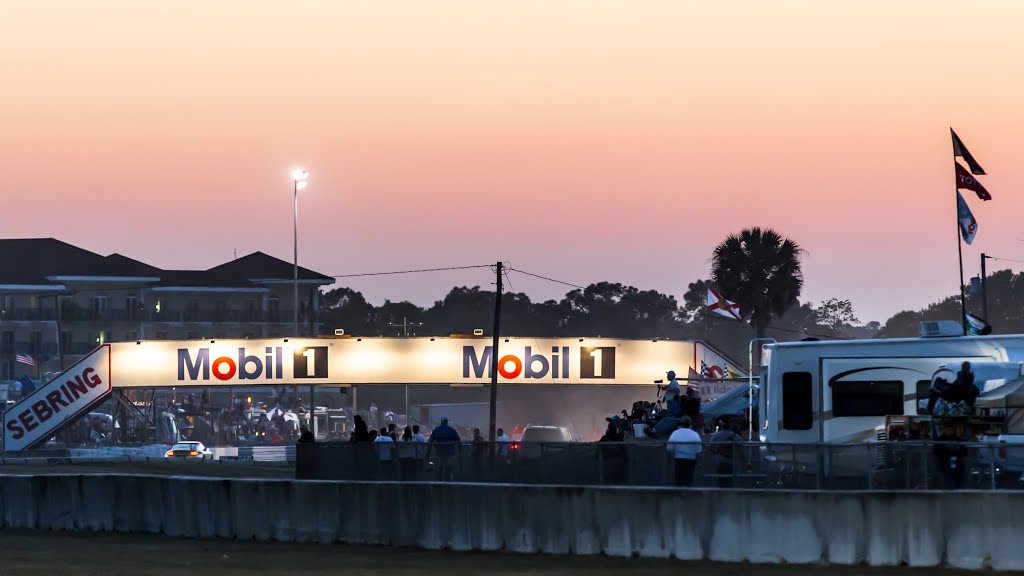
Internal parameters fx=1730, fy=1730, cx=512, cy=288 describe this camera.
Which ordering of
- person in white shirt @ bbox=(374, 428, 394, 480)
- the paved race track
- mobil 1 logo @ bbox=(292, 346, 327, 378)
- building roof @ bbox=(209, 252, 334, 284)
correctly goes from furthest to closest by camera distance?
building roof @ bbox=(209, 252, 334, 284)
mobil 1 logo @ bbox=(292, 346, 327, 378)
person in white shirt @ bbox=(374, 428, 394, 480)
the paved race track

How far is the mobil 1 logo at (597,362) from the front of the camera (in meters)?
65.8

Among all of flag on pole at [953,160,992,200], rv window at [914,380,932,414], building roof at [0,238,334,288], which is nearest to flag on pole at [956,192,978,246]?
flag on pole at [953,160,992,200]

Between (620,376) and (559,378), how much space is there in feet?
7.65

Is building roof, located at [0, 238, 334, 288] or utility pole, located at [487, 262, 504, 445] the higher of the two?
building roof, located at [0, 238, 334, 288]

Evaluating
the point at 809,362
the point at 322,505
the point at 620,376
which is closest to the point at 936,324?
the point at 809,362

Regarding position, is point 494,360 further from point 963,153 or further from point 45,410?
point 963,153

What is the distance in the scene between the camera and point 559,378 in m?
65.8

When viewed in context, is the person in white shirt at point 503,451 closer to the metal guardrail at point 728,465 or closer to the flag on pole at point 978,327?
the metal guardrail at point 728,465

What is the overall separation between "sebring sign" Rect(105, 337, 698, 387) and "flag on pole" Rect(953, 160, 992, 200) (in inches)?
955

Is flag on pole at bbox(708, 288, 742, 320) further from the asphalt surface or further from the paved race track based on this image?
the paved race track

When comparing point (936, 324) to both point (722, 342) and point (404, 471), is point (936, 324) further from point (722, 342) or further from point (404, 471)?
point (722, 342)

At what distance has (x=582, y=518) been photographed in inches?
833

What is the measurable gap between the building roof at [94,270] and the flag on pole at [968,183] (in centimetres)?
9497

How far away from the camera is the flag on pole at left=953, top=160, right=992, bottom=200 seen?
41.4 m
